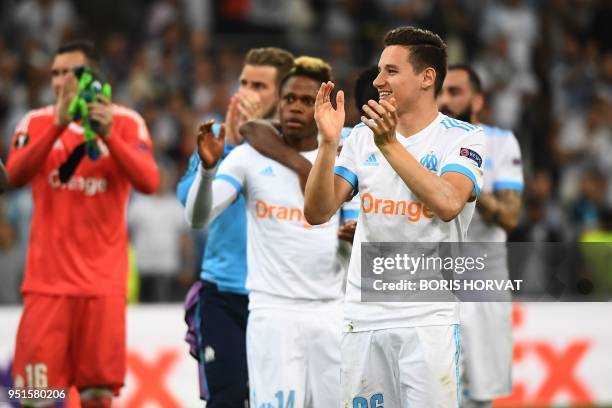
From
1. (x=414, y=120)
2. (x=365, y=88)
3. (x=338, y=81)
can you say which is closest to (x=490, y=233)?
(x=365, y=88)

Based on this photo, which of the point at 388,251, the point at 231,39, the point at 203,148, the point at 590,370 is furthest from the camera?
the point at 231,39

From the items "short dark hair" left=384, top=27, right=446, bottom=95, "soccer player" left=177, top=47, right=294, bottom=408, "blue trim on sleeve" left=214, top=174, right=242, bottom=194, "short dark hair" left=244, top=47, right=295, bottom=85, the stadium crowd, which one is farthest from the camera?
the stadium crowd

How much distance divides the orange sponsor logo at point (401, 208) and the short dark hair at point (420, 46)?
627 mm

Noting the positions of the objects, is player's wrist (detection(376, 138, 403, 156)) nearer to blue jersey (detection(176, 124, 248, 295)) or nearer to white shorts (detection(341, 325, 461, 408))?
white shorts (detection(341, 325, 461, 408))

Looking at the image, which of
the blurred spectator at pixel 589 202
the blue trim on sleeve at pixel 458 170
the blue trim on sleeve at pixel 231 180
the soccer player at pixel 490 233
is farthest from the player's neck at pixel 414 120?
the blurred spectator at pixel 589 202

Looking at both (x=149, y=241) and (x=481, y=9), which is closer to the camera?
(x=149, y=241)

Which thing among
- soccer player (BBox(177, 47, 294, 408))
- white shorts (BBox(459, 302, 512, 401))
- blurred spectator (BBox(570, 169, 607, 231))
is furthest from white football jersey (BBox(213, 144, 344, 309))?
blurred spectator (BBox(570, 169, 607, 231))

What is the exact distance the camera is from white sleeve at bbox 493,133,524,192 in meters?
8.45

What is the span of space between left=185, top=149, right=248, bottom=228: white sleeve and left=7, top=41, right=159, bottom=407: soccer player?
35.6 inches

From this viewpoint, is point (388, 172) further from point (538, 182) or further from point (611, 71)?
point (611, 71)

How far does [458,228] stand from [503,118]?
36.8 ft

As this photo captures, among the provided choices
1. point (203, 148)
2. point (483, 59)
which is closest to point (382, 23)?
point (483, 59)

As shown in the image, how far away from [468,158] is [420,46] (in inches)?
23.1

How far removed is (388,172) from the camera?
17.6ft
